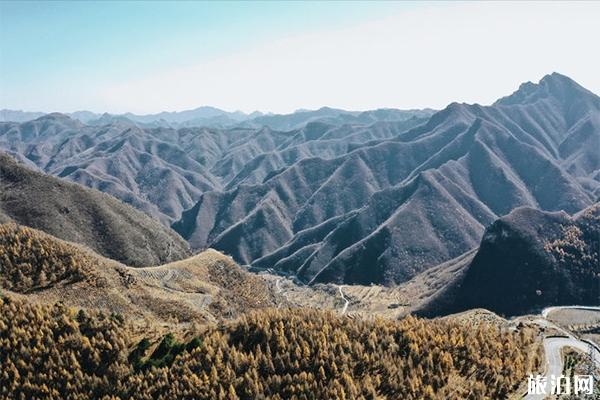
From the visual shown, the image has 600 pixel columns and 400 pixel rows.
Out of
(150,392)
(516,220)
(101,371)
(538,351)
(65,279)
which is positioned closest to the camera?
(150,392)

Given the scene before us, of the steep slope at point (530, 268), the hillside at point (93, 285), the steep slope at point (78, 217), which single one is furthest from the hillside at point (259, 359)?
the steep slope at point (78, 217)

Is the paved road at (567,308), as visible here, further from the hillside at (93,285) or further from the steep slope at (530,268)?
the hillside at (93,285)

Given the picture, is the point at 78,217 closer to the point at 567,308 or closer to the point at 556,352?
the point at 556,352

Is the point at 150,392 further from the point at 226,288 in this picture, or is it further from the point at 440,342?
the point at 226,288

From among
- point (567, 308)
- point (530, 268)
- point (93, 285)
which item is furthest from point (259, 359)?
point (530, 268)

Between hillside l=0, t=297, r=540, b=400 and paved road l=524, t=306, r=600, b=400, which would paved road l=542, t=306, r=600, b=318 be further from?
hillside l=0, t=297, r=540, b=400

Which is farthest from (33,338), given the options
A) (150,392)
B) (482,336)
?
(482,336)

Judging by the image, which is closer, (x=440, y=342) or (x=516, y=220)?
(x=440, y=342)
